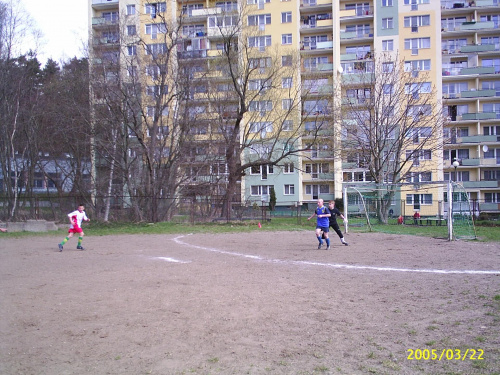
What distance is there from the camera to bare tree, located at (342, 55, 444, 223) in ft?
110

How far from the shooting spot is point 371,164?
3431cm

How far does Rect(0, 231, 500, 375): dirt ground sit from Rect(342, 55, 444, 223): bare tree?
23.6m

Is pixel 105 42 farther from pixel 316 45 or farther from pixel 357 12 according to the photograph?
pixel 357 12

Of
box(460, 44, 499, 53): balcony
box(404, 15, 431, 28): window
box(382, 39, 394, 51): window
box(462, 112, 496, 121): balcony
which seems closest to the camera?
box(404, 15, 431, 28): window

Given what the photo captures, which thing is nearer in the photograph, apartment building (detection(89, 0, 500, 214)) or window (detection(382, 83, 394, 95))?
window (detection(382, 83, 394, 95))

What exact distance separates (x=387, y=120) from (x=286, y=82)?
8.98m

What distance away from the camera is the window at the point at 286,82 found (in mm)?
35000

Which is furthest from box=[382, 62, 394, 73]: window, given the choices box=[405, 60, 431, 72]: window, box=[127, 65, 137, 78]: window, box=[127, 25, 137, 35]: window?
box=[127, 25, 137, 35]: window

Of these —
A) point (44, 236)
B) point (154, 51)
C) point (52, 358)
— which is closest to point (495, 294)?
point (52, 358)

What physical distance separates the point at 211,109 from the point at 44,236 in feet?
58.2

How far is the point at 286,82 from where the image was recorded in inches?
1403

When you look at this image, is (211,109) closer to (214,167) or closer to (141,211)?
(214,167)

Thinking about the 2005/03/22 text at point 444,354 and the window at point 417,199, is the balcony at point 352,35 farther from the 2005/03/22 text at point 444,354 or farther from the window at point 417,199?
the 2005/03/22 text at point 444,354

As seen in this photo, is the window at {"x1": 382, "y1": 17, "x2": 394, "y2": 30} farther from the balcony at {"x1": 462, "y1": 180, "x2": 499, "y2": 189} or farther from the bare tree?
the balcony at {"x1": 462, "y1": 180, "x2": 499, "y2": 189}
